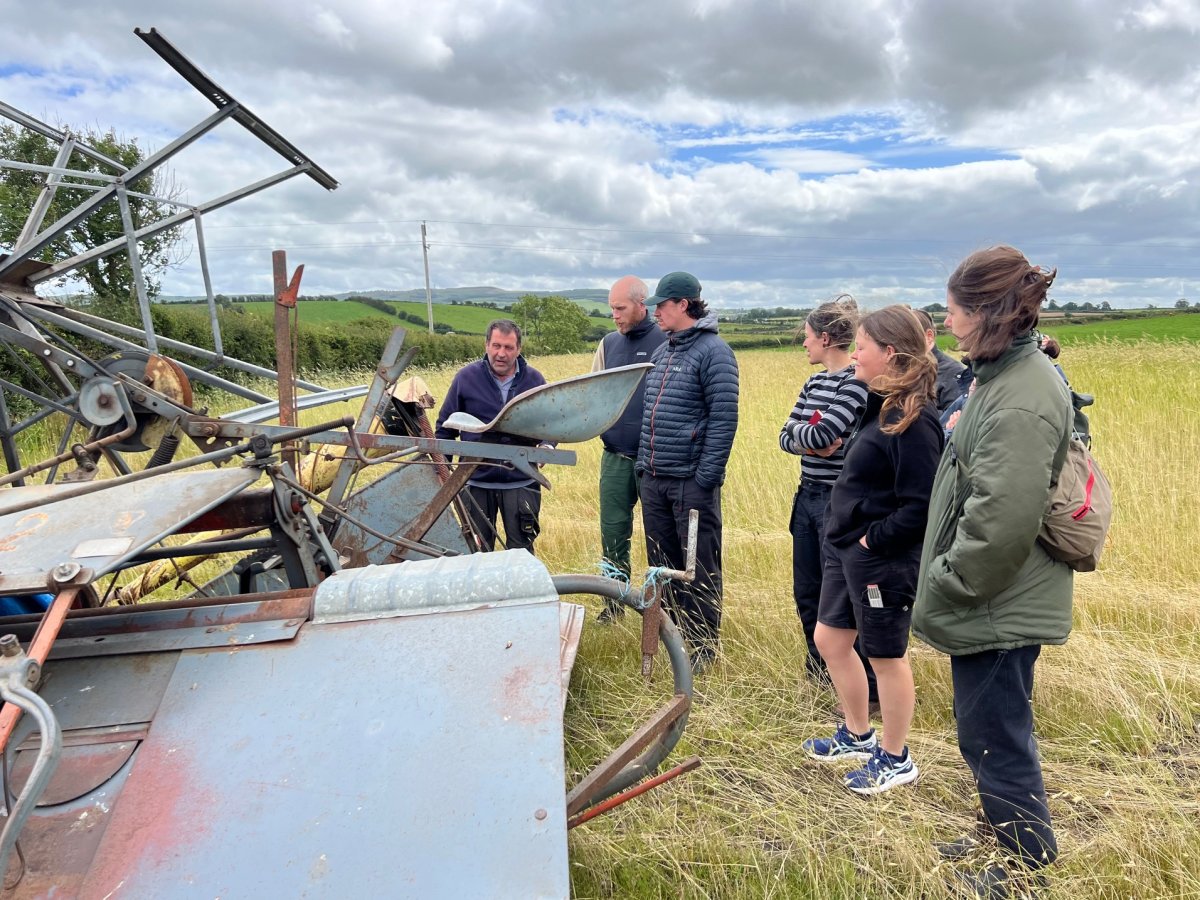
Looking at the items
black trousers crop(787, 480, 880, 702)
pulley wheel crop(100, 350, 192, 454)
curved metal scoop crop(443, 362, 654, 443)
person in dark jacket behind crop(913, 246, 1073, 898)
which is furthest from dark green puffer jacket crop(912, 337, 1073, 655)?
pulley wheel crop(100, 350, 192, 454)

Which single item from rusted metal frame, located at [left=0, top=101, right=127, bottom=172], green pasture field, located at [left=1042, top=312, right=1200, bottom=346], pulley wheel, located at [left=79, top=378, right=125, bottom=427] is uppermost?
rusted metal frame, located at [left=0, top=101, right=127, bottom=172]

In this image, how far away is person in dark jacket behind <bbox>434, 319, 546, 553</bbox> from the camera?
4.23 m

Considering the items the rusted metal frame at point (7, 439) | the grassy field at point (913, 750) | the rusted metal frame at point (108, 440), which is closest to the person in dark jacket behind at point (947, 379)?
the grassy field at point (913, 750)

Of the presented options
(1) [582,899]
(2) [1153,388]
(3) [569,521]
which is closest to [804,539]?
(1) [582,899]

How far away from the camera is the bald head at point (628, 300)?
420 cm

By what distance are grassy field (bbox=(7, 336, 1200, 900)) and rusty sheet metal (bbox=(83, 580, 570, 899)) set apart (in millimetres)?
1020

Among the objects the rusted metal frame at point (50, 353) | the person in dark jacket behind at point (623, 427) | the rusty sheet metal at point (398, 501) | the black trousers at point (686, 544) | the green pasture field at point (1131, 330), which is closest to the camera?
the rusted metal frame at point (50, 353)

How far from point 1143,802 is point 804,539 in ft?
4.52

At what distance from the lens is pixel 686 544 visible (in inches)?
145

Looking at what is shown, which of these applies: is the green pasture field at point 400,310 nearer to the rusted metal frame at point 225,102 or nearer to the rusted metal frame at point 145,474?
the rusted metal frame at point 225,102

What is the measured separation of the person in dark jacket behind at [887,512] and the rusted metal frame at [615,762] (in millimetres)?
883

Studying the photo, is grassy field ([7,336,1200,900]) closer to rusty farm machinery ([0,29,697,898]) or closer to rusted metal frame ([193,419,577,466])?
rusty farm machinery ([0,29,697,898])

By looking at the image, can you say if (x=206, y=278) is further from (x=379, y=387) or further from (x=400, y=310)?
(x=400, y=310)

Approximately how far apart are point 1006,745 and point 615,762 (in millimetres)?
1046
